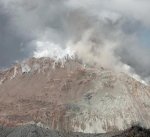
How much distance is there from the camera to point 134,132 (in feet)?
403

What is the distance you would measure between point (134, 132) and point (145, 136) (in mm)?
6629

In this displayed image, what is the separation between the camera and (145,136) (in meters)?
116
